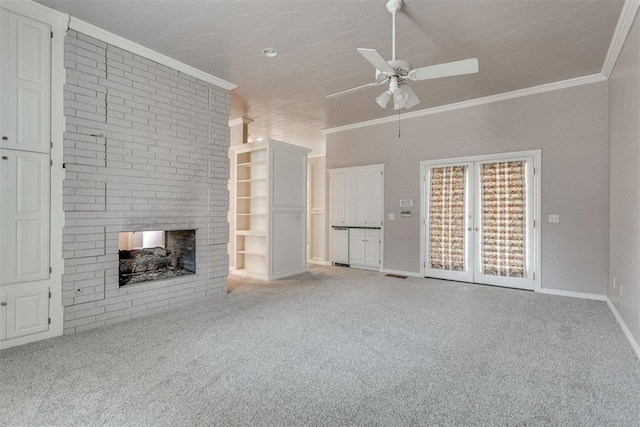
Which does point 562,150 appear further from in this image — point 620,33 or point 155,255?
point 155,255

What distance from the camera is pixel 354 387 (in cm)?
→ 215

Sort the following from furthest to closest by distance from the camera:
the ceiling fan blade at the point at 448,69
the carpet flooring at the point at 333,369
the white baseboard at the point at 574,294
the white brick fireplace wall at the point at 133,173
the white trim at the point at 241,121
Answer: the white trim at the point at 241,121
the white baseboard at the point at 574,294
the white brick fireplace wall at the point at 133,173
the ceiling fan blade at the point at 448,69
the carpet flooring at the point at 333,369

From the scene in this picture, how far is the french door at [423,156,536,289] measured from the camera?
16.3ft

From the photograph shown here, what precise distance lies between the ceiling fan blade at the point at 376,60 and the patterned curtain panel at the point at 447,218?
132 inches

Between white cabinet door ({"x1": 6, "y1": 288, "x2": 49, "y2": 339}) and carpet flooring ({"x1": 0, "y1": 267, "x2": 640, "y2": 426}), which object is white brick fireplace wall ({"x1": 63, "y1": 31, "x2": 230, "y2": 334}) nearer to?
white cabinet door ({"x1": 6, "y1": 288, "x2": 49, "y2": 339})

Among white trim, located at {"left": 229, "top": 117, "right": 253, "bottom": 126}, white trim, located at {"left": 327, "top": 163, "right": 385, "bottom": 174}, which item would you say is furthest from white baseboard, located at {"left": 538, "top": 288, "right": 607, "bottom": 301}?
white trim, located at {"left": 229, "top": 117, "right": 253, "bottom": 126}

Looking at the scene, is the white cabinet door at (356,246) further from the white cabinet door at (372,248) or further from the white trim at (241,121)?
the white trim at (241,121)

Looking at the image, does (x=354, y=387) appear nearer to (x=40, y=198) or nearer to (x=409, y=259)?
(x=40, y=198)

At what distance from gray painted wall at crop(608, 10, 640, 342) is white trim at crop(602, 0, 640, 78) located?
0.08m

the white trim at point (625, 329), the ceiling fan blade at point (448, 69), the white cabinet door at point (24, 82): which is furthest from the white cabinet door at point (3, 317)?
the white trim at point (625, 329)

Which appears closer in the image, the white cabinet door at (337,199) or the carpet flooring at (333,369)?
the carpet flooring at (333,369)

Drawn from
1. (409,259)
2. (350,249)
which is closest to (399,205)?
(409,259)

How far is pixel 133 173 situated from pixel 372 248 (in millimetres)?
4439

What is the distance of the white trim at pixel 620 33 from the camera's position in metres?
2.84
